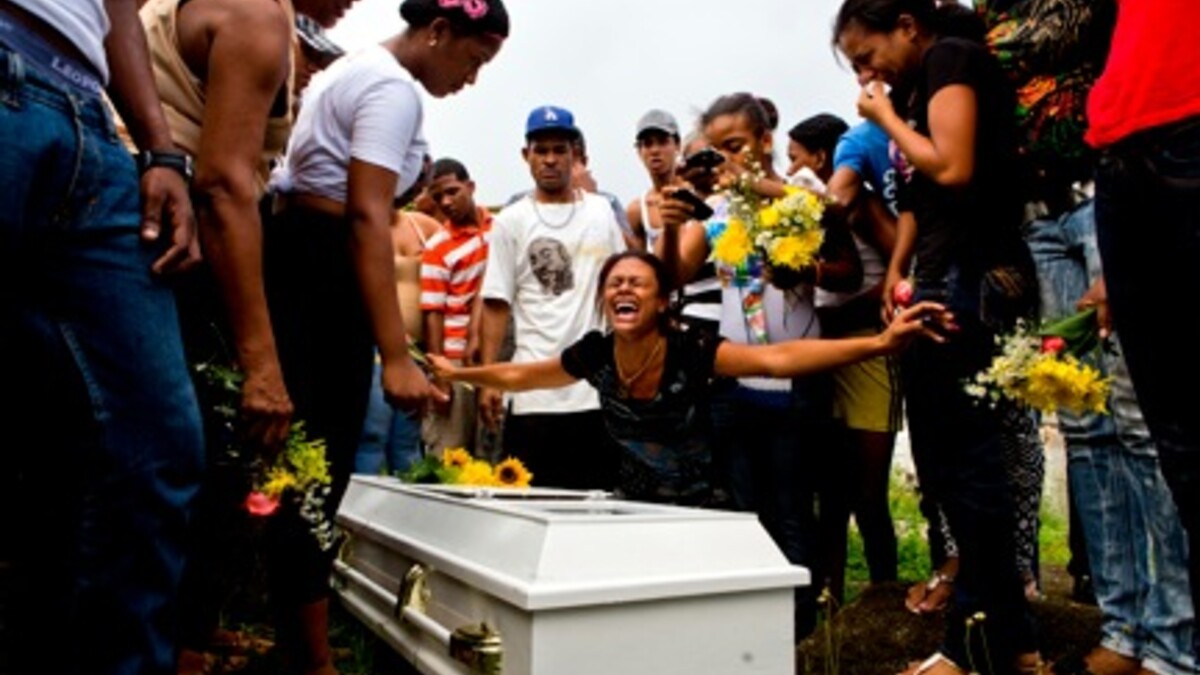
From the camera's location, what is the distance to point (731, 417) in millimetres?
3543

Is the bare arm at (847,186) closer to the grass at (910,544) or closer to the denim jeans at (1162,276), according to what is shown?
the grass at (910,544)

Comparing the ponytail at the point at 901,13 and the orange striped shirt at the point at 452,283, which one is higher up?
the ponytail at the point at 901,13

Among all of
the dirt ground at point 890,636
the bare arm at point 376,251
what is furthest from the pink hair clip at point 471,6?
the dirt ground at point 890,636

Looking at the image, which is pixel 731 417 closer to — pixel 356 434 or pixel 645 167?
pixel 356 434

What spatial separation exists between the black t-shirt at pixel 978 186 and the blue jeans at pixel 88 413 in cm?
182

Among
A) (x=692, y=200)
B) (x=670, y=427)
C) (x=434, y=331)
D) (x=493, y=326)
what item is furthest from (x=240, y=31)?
(x=434, y=331)

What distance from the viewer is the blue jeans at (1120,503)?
2221 mm

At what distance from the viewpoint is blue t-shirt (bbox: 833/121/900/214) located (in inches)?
138

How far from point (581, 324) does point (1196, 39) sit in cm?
284

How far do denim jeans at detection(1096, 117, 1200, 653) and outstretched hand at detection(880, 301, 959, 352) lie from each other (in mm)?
677

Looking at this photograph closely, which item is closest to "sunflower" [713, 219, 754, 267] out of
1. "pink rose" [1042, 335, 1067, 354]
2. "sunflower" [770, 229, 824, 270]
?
"sunflower" [770, 229, 824, 270]

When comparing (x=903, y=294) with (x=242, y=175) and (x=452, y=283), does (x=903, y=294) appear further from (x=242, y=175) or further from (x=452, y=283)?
(x=452, y=283)

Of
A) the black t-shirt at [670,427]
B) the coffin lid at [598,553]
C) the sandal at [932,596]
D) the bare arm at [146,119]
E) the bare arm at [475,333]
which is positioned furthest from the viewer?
the bare arm at [475,333]

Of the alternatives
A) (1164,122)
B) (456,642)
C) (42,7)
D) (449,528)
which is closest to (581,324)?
(449,528)
